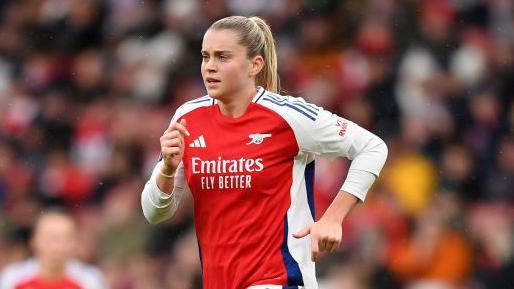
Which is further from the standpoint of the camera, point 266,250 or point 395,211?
point 395,211

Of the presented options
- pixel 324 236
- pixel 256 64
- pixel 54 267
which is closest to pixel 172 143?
pixel 256 64

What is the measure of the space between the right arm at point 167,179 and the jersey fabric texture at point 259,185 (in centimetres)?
2

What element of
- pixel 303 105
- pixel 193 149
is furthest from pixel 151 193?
pixel 303 105

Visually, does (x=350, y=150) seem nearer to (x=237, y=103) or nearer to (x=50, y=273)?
(x=237, y=103)

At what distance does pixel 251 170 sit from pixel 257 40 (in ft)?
1.96

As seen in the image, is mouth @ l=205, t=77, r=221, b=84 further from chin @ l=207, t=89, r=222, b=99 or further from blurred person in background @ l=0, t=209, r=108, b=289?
blurred person in background @ l=0, t=209, r=108, b=289

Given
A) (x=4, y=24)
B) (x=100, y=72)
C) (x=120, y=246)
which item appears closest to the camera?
(x=120, y=246)

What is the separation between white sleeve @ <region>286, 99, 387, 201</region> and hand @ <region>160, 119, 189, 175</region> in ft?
1.80

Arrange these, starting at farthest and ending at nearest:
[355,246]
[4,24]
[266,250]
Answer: [4,24]
[355,246]
[266,250]

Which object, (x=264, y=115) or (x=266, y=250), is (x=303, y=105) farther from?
(x=266, y=250)

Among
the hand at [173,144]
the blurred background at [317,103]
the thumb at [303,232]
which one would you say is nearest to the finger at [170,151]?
the hand at [173,144]

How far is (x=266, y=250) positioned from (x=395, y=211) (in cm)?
613

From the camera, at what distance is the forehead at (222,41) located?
6.08m

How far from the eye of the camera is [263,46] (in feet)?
20.6
